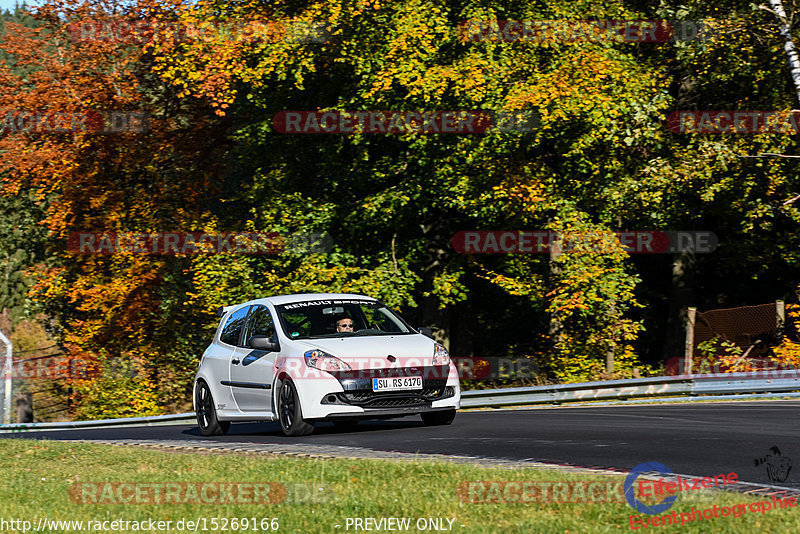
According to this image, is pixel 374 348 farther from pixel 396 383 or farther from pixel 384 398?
pixel 384 398

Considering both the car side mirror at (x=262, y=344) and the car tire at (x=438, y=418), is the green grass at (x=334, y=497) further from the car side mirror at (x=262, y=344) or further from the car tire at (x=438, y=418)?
the car tire at (x=438, y=418)

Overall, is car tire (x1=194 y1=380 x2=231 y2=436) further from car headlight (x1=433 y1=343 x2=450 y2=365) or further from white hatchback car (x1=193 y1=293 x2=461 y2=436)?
car headlight (x1=433 y1=343 x2=450 y2=365)

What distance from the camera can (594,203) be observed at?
26.4 meters

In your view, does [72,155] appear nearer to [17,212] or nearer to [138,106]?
[138,106]

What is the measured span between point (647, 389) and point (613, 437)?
808 centimetres

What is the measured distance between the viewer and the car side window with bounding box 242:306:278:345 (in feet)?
45.6

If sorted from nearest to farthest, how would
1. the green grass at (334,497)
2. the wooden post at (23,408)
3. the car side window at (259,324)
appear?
the green grass at (334,497) < the car side window at (259,324) < the wooden post at (23,408)

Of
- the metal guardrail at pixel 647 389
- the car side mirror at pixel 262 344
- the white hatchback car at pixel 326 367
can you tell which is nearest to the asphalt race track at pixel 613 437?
the white hatchback car at pixel 326 367

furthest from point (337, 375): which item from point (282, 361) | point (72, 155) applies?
point (72, 155)

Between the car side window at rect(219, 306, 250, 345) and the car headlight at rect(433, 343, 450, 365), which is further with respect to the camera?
the car side window at rect(219, 306, 250, 345)

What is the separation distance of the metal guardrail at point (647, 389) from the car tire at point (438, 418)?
19.7 feet

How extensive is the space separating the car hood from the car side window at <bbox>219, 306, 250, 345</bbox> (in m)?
1.98

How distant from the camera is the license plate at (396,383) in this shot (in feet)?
41.1

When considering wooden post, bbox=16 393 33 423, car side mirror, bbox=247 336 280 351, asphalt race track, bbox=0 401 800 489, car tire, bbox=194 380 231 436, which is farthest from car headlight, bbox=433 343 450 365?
wooden post, bbox=16 393 33 423
